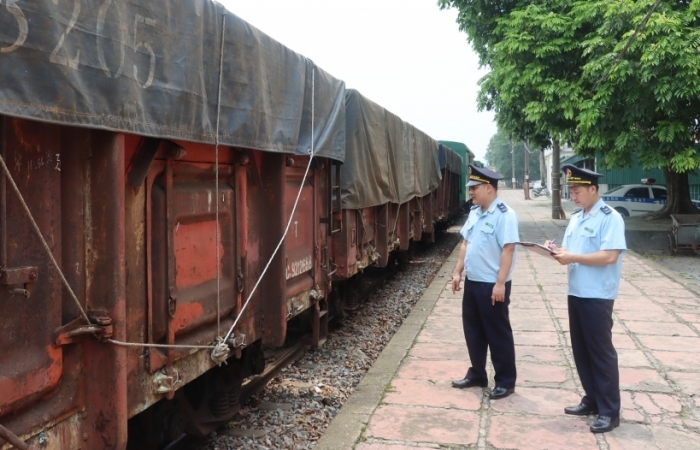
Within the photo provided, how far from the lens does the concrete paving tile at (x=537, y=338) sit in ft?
22.4

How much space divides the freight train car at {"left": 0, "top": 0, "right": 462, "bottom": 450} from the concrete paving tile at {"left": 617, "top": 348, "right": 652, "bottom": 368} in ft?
10.9

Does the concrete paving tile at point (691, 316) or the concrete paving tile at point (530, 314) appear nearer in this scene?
the concrete paving tile at point (691, 316)

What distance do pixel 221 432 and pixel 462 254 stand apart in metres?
2.38

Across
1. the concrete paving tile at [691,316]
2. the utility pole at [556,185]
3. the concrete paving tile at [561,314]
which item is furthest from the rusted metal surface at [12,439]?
the utility pole at [556,185]

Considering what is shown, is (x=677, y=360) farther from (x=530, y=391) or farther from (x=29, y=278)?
(x=29, y=278)

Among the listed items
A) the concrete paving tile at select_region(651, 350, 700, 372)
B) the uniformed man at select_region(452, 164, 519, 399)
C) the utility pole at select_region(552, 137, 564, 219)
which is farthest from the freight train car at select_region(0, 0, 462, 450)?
the utility pole at select_region(552, 137, 564, 219)

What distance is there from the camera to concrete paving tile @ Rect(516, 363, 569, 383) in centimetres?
554

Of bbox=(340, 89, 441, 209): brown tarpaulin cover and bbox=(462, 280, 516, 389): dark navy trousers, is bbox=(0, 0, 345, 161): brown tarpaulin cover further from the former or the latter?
bbox=(340, 89, 441, 209): brown tarpaulin cover

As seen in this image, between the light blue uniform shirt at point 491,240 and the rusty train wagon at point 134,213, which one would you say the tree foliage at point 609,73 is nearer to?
the light blue uniform shirt at point 491,240

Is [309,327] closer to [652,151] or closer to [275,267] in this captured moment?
[275,267]

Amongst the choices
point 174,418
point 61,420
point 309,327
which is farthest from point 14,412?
Result: point 309,327

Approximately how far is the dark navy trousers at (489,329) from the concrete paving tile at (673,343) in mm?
2335

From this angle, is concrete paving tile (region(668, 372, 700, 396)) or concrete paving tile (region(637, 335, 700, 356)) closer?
concrete paving tile (region(668, 372, 700, 396))

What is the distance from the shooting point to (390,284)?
1188cm
